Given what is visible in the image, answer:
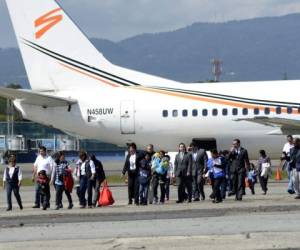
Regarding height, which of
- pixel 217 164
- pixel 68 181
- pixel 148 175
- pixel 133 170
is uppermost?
pixel 217 164

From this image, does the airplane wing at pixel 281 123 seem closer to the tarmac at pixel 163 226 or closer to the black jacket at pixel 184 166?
the tarmac at pixel 163 226

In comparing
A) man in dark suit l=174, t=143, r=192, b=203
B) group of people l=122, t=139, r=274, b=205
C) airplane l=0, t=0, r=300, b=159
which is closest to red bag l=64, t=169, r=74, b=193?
group of people l=122, t=139, r=274, b=205

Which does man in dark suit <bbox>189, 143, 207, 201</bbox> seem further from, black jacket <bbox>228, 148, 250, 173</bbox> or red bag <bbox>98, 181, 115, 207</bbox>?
red bag <bbox>98, 181, 115, 207</bbox>

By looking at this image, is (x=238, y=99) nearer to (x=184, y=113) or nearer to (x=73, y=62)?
(x=184, y=113)

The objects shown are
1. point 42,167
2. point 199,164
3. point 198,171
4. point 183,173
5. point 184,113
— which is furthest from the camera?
point 184,113

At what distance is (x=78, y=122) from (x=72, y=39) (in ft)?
11.2

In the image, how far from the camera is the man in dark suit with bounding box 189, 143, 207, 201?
2780 cm

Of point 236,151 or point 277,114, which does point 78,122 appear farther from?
point 236,151

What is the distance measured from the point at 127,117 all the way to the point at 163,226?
2012 centimetres

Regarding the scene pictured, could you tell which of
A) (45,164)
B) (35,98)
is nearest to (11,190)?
(45,164)

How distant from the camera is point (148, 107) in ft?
131

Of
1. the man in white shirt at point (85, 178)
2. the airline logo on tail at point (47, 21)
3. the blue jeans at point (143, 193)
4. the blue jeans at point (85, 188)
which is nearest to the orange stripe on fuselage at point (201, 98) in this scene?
the airline logo on tail at point (47, 21)

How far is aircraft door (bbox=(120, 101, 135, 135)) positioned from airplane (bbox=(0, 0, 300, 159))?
4 cm

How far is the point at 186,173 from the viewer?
→ 91.3 feet
